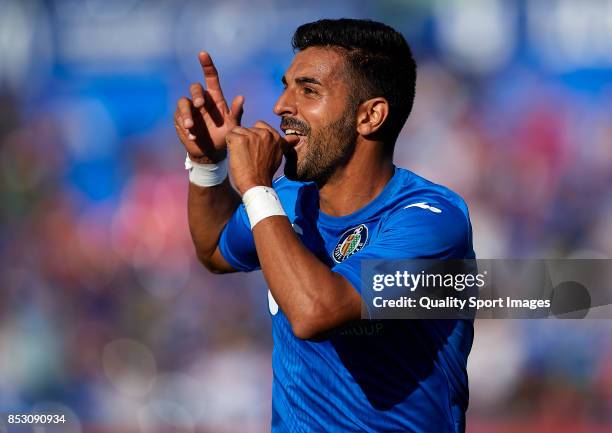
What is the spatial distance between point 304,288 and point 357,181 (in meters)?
0.78

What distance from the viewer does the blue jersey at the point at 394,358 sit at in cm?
259

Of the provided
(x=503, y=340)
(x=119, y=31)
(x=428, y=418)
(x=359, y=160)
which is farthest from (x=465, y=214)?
(x=119, y=31)

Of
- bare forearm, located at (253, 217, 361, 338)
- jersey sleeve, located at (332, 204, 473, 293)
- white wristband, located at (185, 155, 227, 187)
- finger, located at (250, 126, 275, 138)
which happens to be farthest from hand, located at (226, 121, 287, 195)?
white wristband, located at (185, 155, 227, 187)

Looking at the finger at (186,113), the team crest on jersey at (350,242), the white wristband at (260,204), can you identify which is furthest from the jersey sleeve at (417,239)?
the finger at (186,113)

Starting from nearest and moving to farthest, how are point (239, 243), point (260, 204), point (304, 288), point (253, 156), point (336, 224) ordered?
point (304, 288) < point (260, 204) < point (253, 156) < point (336, 224) < point (239, 243)

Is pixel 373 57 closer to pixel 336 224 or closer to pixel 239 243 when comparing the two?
pixel 336 224

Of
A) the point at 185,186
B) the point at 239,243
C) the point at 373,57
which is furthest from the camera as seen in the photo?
the point at 185,186

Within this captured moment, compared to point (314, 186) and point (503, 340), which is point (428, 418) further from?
point (503, 340)

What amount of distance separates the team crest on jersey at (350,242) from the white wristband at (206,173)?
2.05 feet

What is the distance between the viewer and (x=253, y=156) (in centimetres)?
257

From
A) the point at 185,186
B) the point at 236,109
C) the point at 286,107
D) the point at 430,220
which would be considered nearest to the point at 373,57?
the point at 286,107

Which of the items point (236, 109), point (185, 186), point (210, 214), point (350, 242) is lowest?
point (350, 242)

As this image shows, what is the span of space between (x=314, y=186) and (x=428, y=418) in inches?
38.2

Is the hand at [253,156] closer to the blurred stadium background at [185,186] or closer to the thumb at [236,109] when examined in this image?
the thumb at [236,109]
